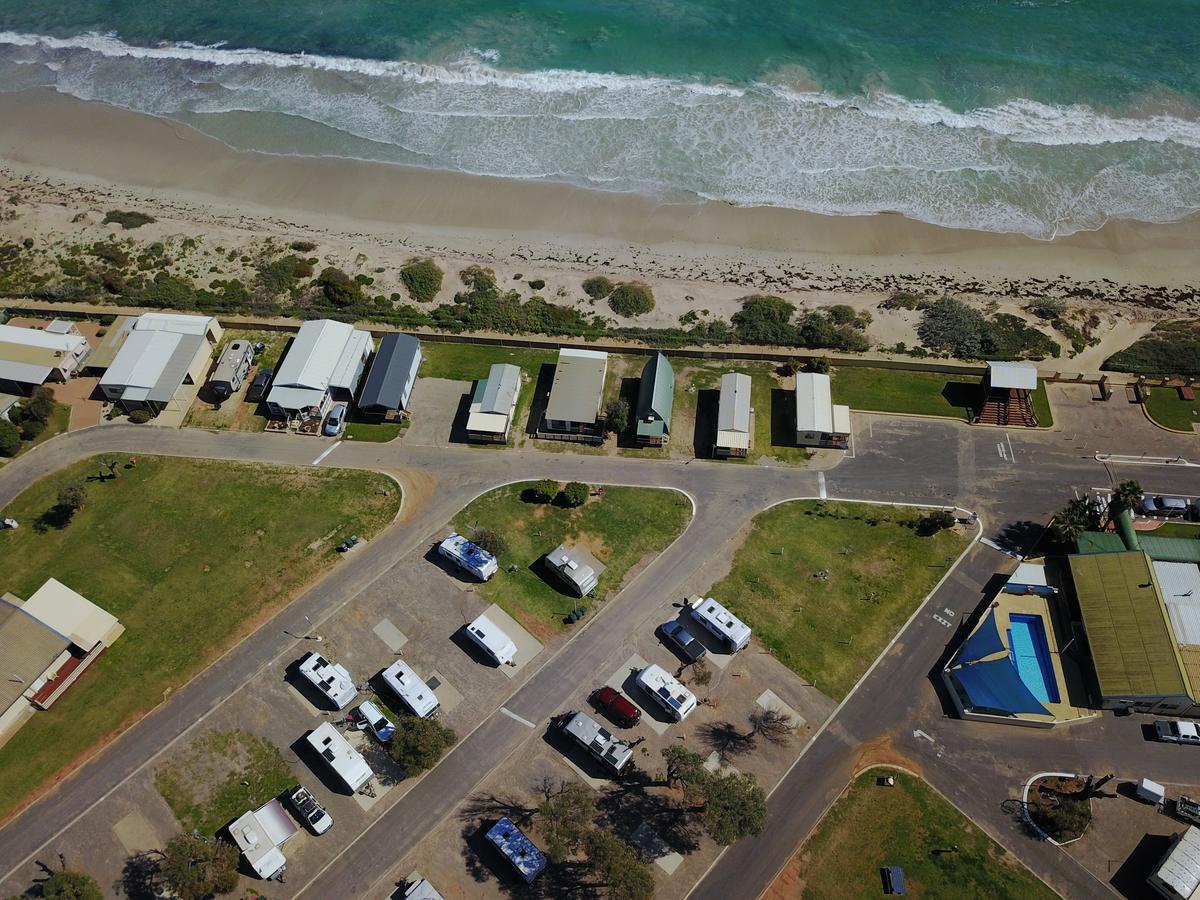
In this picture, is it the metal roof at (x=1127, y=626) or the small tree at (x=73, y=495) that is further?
the small tree at (x=73, y=495)

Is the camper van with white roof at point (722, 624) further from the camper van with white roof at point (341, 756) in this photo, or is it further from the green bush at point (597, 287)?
the green bush at point (597, 287)

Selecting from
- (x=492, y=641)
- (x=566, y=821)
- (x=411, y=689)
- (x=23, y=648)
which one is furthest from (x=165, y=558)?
(x=566, y=821)

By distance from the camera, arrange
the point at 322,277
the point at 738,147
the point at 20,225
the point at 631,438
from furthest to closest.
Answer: the point at 738,147, the point at 20,225, the point at 322,277, the point at 631,438

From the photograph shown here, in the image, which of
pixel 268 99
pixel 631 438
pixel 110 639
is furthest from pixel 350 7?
pixel 110 639

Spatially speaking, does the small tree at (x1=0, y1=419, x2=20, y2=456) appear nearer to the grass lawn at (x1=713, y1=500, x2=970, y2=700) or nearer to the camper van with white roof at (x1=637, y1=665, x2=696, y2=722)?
the camper van with white roof at (x1=637, y1=665, x2=696, y2=722)

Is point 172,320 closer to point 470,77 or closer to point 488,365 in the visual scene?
point 488,365

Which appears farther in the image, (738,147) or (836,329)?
(738,147)

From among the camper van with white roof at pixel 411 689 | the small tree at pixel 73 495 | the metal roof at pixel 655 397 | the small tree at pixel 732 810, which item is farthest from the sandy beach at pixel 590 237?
the small tree at pixel 732 810
